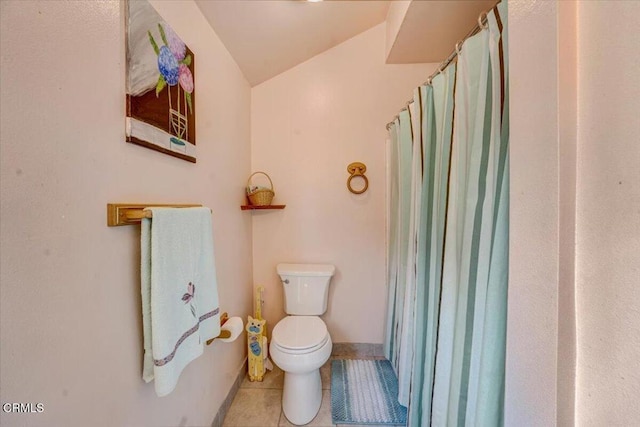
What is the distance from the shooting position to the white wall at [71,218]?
1.57 ft

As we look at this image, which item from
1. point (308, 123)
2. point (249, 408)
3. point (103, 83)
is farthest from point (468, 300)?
point (308, 123)

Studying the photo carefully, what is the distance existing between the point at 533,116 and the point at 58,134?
105 cm

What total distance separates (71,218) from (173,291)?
343 millimetres

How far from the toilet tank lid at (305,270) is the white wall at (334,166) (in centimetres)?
10

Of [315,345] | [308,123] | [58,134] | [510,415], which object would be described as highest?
[308,123]

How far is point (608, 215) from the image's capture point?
425 mm

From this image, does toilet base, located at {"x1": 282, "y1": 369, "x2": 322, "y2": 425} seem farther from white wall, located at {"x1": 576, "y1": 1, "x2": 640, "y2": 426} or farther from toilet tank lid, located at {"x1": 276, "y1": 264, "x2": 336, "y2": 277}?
white wall, located at {"x1": 576, "y1": 1, "x2": 640, "y2": 426}

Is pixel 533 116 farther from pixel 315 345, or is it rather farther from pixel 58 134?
pixel 315 345

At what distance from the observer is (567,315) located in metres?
0.46

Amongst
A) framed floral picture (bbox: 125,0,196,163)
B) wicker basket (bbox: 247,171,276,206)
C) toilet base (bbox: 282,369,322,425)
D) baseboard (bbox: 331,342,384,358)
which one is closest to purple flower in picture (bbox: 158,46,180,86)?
framed floral picture (bbox: 125,0,196,163)

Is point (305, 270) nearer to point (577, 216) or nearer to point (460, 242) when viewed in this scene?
point (460, 242)

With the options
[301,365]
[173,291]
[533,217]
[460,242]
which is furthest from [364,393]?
[533,217]

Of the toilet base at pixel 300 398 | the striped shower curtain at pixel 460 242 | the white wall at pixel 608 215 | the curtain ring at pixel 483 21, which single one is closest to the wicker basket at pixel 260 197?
the striped shower curtain at pixel 460 242

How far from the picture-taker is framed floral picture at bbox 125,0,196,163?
76cm
